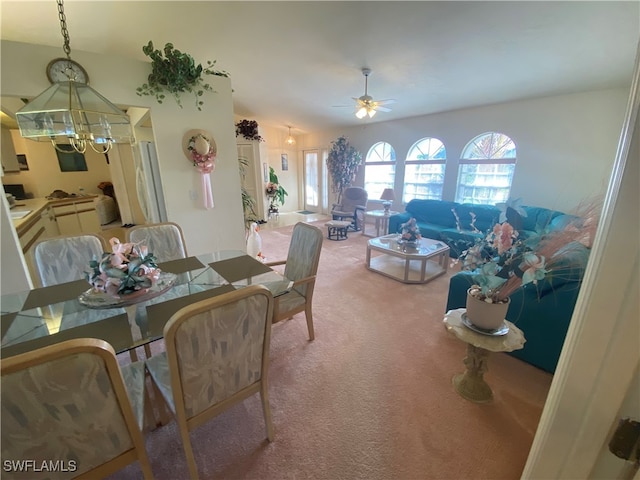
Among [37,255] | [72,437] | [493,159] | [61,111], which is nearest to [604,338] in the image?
[72,437]

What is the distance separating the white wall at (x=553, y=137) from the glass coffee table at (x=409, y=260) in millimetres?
1785

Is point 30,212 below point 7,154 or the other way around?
below

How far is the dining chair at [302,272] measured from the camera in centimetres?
200

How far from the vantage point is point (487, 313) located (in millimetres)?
1480

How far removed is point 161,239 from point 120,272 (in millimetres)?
904

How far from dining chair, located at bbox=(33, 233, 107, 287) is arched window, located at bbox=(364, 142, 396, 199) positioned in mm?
5699

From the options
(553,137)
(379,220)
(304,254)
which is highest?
(553,137)

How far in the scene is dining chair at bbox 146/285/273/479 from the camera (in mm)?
948

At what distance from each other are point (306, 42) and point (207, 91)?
130 cm

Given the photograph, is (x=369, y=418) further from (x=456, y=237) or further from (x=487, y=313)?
(x=456, y=237)

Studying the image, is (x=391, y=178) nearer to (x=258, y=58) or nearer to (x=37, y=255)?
(x=258, y=58)

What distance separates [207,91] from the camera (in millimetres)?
3096

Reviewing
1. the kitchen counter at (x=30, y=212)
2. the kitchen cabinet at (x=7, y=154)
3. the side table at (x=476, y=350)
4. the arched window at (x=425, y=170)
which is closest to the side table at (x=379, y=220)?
the arched window at (x=425, y=170)

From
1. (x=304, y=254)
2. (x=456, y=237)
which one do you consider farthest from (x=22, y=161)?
(x=456, y=237)
